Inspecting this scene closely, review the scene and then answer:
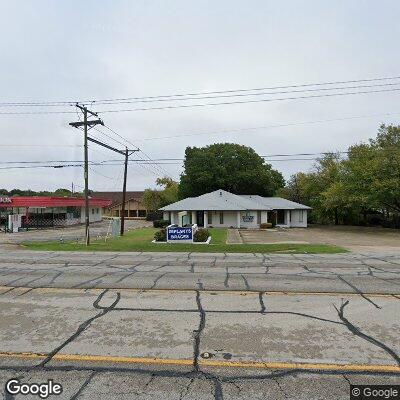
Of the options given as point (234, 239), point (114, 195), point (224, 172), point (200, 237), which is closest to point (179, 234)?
point (200, 237)

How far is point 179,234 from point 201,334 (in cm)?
1930

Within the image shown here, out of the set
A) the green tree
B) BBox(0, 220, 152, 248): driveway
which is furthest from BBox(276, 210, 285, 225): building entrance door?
BBox(0, 220, 152, 248): driveway

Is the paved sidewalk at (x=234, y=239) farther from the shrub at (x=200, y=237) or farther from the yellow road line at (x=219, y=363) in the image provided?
the yellow road line at (x=219, y=363)

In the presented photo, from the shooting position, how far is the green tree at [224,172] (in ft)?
187

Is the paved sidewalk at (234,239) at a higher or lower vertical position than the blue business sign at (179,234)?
lower

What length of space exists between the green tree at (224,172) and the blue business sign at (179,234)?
30.9m

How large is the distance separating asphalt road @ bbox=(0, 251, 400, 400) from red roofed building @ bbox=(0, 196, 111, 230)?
34605 millimetres

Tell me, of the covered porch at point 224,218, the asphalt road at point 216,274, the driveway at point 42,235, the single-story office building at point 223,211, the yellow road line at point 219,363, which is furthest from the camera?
the covered porch at point 224,218

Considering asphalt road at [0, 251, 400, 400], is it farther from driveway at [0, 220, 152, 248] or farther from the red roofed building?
the red roofed building

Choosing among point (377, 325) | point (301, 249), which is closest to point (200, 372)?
point (377, 325)

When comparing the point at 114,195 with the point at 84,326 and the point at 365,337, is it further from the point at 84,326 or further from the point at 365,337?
the point at 365,337

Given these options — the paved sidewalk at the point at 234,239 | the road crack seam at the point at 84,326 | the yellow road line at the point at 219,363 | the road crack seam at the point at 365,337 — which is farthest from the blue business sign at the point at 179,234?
the yellow road line at the point at 219,363

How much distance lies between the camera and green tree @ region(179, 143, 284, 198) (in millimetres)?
57031

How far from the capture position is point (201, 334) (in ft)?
20.3
